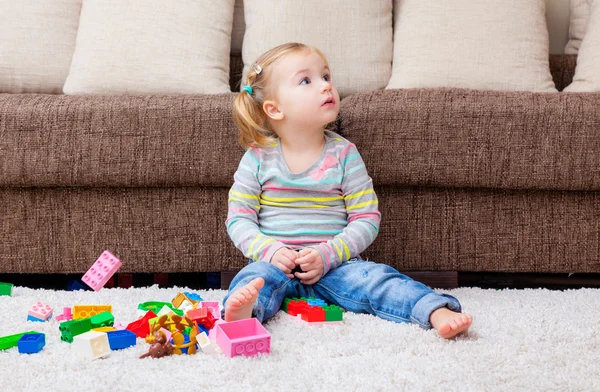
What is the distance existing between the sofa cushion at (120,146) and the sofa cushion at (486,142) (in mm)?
356

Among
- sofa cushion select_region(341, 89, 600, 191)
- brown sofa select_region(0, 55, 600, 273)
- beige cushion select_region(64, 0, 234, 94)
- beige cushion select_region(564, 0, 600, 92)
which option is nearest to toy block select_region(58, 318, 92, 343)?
brown sofa select_region(0, 55, 600, 273)

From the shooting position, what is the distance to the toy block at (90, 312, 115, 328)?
120cm

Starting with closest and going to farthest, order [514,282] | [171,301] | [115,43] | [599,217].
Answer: [171,301] < [599,217] < [514,282] < [115,43]

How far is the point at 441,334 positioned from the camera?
3.64ft

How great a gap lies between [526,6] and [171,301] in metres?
1.43

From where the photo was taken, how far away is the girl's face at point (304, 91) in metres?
1.42

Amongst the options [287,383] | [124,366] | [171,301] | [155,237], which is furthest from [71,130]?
[287,383]

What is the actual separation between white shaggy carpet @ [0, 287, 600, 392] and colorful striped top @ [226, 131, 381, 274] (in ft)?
0.65

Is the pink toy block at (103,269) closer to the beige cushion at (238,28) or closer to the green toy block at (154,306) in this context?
the green toy block at (154,306)

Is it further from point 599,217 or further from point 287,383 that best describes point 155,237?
point 599,217

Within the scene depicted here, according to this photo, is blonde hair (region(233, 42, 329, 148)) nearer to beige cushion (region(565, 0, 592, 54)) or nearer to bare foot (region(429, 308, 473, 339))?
bare foot (region(429, 308, 473, 339))

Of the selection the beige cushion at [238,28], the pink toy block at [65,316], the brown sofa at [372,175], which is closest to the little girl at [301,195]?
the brown sofa at [372,175]

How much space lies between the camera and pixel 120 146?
155cm

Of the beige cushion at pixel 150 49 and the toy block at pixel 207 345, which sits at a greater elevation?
the beige cushion at pixel 150 49
